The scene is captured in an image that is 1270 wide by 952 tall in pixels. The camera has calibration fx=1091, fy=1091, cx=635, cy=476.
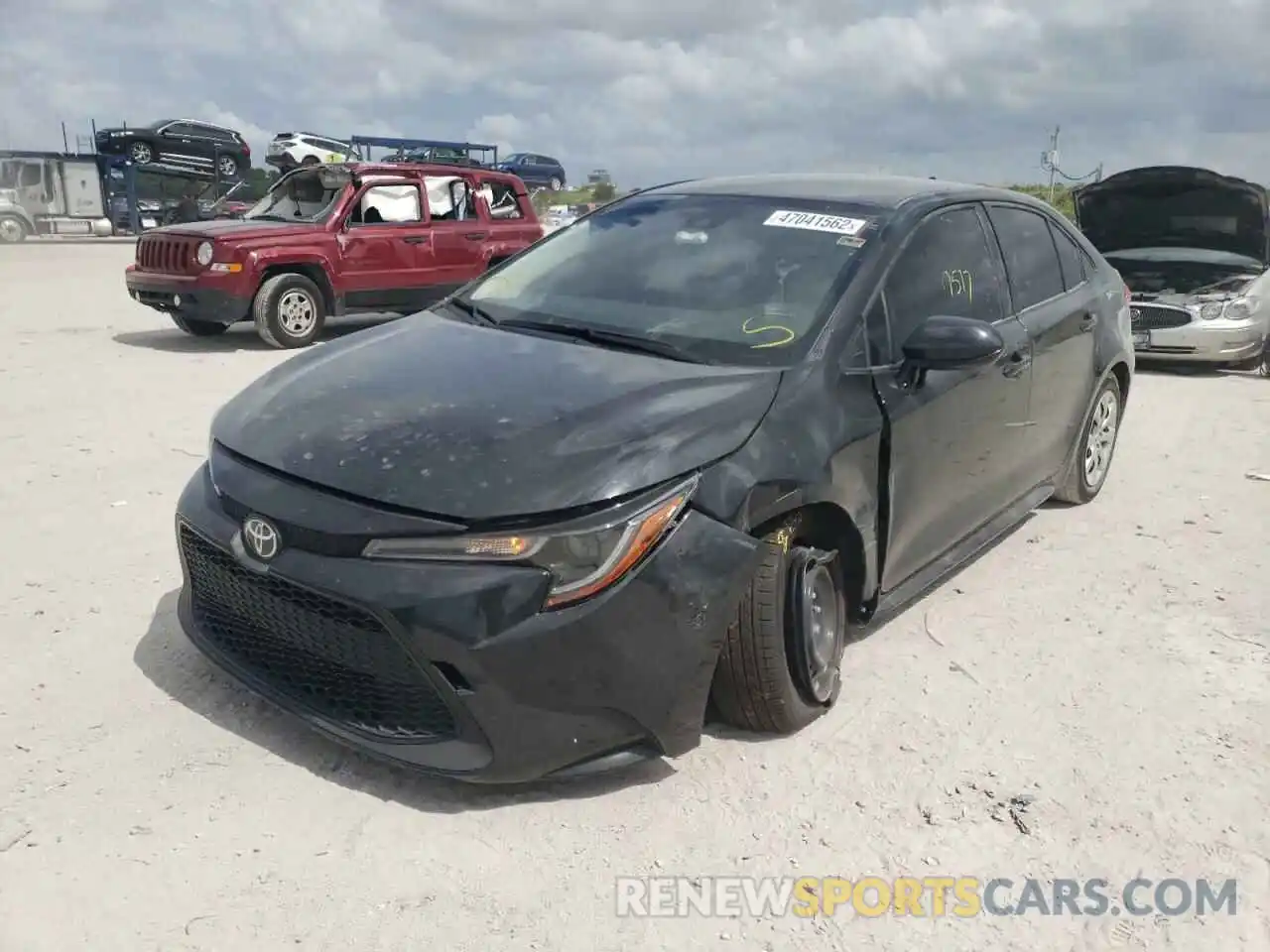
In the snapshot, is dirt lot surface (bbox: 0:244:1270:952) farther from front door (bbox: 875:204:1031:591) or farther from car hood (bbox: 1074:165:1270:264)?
car hood (bbox: 1074:165:1270:264)

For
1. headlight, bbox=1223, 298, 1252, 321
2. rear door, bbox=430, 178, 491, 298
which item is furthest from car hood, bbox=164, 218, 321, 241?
headlight, bbox=1223, 298, 1252, 321

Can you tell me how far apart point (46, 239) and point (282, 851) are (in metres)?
28.7

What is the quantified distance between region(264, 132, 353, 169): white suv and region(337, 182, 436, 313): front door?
70.1 feet

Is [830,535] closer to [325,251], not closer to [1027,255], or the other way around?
[1027,255]

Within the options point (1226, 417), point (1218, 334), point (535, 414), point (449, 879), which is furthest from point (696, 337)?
point (1218, 334)

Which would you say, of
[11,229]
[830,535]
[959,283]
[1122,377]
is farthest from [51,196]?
[830,535]

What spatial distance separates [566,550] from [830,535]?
1081mm

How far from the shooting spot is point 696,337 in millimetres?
3416

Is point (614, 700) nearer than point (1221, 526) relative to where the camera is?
Yes

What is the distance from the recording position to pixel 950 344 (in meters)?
3.40

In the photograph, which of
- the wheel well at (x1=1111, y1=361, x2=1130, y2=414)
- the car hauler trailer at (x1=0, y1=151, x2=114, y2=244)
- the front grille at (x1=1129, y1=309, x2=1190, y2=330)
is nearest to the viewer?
the wheel well at (x1=1111, y1=361, x2=1130, y2=414)

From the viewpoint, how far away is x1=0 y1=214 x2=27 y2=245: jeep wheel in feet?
81.1

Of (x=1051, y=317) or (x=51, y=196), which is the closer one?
(x=1051, y=317)

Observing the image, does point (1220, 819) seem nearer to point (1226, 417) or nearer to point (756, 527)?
point (756, 527)
